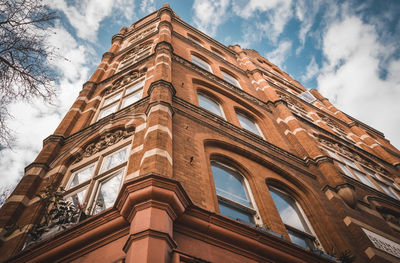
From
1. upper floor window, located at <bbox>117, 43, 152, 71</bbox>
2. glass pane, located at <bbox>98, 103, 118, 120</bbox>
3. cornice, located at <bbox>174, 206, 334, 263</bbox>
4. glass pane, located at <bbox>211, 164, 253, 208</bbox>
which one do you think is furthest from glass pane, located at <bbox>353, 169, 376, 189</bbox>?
upper floor window, located at <bbox>117, 43, 152, 71</bbox>

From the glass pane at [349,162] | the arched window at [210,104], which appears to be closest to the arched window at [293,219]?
the arched window at [210,104]

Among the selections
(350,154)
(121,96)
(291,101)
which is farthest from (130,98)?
(291,101)

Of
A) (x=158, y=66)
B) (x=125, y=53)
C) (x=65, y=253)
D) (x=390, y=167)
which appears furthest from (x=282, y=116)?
(x=65, y=253)

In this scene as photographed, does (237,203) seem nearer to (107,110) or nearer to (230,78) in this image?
(107,110)

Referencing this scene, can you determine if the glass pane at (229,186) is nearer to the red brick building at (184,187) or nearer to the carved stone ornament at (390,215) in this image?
the red brick building at (184,187)

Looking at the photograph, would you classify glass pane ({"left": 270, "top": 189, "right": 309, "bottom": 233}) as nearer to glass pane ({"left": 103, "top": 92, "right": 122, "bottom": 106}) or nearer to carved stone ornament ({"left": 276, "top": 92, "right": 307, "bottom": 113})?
glass pane ({"left": 103, "top": 92, "right": 122, "bottom": 106})

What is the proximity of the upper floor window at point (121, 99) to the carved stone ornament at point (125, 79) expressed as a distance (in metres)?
0.47

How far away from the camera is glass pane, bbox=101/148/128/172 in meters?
7.34

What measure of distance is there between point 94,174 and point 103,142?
136 centimetres

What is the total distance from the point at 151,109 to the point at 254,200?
11.6ft

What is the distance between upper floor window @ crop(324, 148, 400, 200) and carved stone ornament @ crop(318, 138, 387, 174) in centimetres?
49

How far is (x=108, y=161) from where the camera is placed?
761 cm

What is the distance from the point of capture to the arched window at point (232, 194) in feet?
22.2

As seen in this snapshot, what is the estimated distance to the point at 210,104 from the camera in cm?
1199
